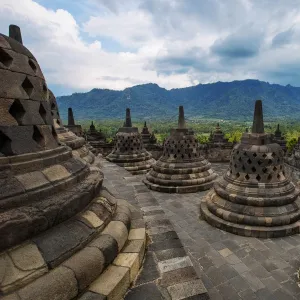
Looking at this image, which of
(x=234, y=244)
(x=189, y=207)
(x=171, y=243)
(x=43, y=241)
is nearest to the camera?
(x=43, y=241)

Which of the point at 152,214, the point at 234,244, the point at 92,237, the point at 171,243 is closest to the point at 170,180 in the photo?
the point at 234,244

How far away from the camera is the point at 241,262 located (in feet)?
19.6

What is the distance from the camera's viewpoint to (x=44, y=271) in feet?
6.68

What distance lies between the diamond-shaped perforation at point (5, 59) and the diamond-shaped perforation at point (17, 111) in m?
0.39

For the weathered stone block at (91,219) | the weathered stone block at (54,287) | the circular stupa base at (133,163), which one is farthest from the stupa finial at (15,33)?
the circular stupa base at (133,163)

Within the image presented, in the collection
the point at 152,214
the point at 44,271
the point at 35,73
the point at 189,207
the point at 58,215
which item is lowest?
the point at 189,207

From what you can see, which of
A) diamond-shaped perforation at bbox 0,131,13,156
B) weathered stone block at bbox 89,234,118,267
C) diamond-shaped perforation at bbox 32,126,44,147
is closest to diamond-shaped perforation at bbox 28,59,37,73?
diamond-shaped perforation at bbox 32,126,44,147

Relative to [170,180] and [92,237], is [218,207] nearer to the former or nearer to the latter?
[170,180]

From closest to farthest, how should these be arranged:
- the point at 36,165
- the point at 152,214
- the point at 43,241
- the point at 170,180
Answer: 1. the point at 43,241
2. the point at 36,165
3. the point at 152,214
4. the point at 170,180

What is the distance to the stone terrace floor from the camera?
5.04 m

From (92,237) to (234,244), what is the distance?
548cm

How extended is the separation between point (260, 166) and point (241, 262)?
3.25 meters

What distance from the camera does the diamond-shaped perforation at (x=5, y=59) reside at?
246 cm

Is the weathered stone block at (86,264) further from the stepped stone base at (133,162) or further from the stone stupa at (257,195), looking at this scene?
the stepped stone base at (133,162)
